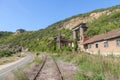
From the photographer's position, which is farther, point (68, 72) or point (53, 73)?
point (53, 73)

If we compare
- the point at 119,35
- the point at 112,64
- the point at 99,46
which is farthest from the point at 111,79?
the point at 99,46

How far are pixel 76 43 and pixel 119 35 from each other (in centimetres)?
2998

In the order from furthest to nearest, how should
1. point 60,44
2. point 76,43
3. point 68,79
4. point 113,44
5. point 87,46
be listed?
point 60,44
point 76,43
point 87,46
point 113,44
point 68,79

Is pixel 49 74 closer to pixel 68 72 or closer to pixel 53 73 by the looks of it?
pixel 53 73

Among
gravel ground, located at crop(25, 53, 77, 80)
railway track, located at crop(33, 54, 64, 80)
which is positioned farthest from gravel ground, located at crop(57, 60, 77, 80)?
railway track, located at crop(33, 54, 64, 80)

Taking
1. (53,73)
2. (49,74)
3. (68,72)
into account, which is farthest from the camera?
(53,73)

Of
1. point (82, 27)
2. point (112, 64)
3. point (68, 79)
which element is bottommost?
point (68, 79)

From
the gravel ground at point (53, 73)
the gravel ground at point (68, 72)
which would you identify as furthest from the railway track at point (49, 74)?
the gravel ground at point (68, 72)

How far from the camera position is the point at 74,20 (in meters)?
153

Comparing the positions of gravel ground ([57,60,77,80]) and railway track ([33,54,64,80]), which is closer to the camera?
gravel ground ([57,60,77,80])

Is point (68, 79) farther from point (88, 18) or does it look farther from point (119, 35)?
point (88, 18)

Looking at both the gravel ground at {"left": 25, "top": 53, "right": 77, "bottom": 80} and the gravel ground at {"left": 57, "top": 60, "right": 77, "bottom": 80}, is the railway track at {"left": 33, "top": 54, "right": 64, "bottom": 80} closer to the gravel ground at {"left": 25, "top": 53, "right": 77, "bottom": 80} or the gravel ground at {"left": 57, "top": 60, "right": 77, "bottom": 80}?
the gravel ground at {"left": 25, "top": 53, "right": 77, "bottom": 80}

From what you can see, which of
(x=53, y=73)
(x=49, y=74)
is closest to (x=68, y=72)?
(x=53, y=73)

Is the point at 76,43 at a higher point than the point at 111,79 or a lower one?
higher
